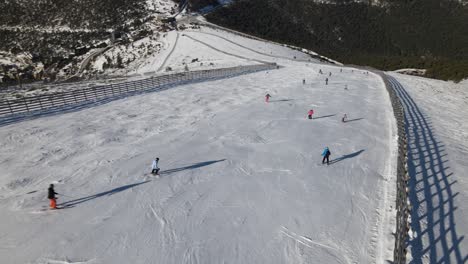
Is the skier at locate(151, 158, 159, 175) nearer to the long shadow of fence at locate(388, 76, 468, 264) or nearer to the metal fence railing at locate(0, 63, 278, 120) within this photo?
the long shadow of fence at locate(388, 76, 468, 264)

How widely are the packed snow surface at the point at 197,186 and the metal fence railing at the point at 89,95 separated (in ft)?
7.76

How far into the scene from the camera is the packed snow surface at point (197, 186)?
35.6 ft

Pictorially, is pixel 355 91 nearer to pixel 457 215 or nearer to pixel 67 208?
pixel 457 215

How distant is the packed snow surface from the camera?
35.6ft

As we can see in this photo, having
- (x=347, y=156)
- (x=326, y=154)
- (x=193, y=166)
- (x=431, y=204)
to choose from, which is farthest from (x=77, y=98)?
(x=431, y=204)

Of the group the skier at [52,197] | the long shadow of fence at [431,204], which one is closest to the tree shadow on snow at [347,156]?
the long shadow of fence at [431,204]

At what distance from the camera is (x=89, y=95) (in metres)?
30.8

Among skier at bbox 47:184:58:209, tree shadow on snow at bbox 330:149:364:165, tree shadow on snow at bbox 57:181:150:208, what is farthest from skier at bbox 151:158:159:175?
tree shadow on snow at bbox 330:149:364:165

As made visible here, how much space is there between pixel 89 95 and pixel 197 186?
2180 cm

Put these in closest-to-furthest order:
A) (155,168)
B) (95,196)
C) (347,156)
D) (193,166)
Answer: (95,196) → (155,168) → (193,166) → (347,156)

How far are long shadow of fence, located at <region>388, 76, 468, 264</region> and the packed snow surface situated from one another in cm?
113

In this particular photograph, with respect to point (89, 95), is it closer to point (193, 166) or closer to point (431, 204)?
A: point (193, 166)

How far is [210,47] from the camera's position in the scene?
232ft

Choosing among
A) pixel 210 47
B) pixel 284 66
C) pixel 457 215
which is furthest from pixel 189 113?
pixel 210 47
